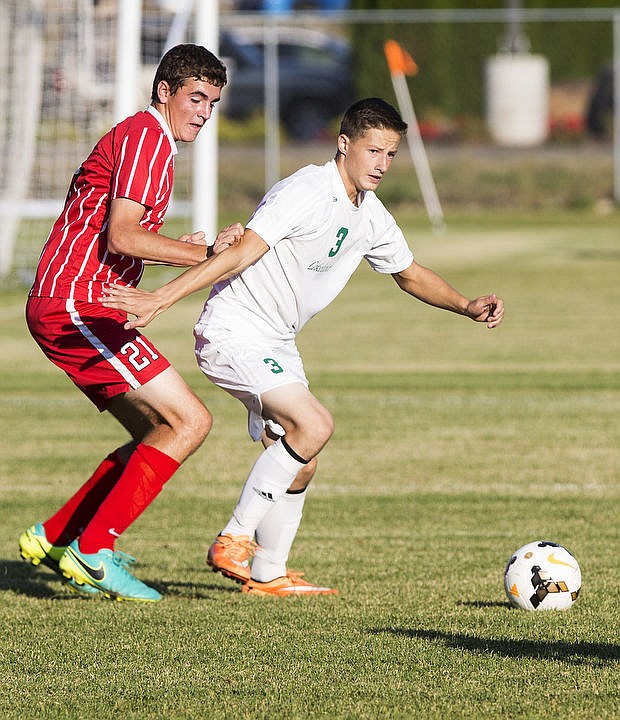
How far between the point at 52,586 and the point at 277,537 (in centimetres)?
105

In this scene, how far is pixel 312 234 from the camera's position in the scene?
5.94 meters

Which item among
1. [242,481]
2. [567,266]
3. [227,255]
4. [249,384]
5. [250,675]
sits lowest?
[567,266]

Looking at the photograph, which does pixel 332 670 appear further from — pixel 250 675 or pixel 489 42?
pixel 489 42

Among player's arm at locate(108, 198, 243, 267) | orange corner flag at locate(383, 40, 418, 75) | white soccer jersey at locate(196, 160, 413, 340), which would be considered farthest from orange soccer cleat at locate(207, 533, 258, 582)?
orange corner flag at locate(383, 40, 418, 75)

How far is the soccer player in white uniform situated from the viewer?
5852 millimetres

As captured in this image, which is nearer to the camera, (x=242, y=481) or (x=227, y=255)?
(x=227, y=255)

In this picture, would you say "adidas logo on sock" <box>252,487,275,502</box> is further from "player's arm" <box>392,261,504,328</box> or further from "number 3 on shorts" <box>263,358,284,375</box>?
"player's arm" <box>392,261,504,328</box>

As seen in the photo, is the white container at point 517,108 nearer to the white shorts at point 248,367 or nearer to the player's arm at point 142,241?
the white shorts at point 248,367

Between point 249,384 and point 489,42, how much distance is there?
1247 inches

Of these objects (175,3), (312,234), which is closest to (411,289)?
(312,234)

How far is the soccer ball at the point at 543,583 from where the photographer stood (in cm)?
569

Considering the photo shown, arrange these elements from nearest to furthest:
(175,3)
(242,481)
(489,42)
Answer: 1. (242,481)
2. (175,3)
3. (489,42)

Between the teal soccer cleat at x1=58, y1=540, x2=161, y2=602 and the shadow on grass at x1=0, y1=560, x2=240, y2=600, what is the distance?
0.18 m

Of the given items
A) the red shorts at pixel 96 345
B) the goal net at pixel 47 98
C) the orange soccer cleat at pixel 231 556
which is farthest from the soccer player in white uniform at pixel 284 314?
the goal net at pixel 47 98
